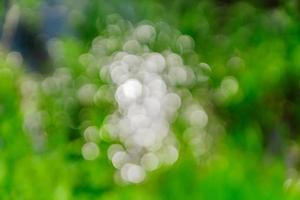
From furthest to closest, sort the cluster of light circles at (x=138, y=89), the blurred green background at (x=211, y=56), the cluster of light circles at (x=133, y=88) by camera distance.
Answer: the cluster of light circles at (x=138, y=89) → the cluster of light circles at (x=133, y=88) → the blurred green background at (x=211, y=56)

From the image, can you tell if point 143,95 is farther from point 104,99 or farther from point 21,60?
point 21,60

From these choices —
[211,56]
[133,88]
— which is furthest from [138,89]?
[211,56]

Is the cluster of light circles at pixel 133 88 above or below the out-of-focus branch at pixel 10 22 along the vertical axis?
below

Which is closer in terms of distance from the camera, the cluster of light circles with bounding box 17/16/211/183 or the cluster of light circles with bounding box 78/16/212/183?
the cluster of light circles with bounding box 17/16/211/183

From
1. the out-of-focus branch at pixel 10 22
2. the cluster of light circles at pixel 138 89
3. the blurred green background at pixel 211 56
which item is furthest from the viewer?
the cluster of light circles at pixel 138 89

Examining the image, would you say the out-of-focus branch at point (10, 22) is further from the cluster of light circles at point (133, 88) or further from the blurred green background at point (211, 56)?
the cluster of light circles at point (133, 88)

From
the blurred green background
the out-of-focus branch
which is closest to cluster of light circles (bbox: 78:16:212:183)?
the blurred green background

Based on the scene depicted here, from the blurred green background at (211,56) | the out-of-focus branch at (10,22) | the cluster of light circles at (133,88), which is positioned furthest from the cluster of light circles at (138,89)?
the out-of-focus branch at (10,22)

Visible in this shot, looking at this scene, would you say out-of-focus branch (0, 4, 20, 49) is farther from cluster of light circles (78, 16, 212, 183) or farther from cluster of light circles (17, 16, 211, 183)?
cluster of light circles (78, 16, 212, 183)

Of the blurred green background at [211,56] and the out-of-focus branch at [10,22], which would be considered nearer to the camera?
the blurred green background at [211,56]
